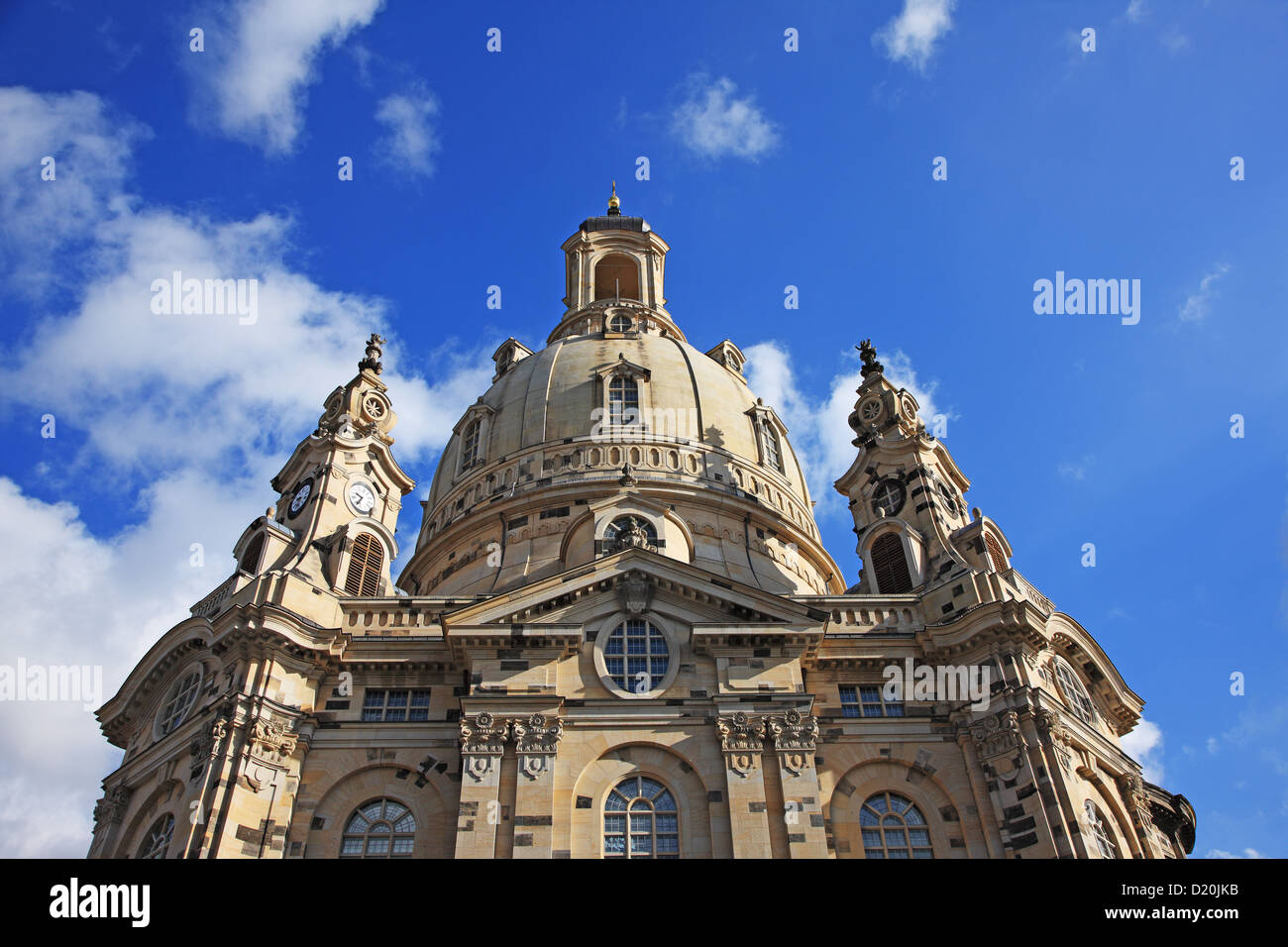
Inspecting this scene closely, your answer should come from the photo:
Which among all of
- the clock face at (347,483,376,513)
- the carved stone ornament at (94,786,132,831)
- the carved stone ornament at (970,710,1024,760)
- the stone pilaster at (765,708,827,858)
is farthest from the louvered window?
the carved stone ornament at (94,786,132,831)

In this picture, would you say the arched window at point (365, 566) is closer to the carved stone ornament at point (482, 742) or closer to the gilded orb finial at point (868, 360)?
the carved stone ornament at point (482, 742)

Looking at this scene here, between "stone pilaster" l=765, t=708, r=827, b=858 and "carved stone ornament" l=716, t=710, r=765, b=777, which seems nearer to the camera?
"stone pilaster" l=765, t=708, r=827, b=858

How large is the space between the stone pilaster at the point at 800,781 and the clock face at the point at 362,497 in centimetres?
1979

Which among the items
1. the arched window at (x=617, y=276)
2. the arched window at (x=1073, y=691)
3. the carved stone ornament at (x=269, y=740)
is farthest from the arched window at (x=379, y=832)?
the arched window at (x=617, y=276)

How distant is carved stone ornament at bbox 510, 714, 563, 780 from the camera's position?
29859 millimetres

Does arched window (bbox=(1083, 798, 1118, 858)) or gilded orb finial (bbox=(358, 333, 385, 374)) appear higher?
gilded orb finial (bbox=(358, 333, 385, 374))

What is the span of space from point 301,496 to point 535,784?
18.8m

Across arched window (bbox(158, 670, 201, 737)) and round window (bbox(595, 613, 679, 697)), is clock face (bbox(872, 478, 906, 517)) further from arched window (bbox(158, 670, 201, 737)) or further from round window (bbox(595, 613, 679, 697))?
arched window (bbox(158, 670, 201, 737))

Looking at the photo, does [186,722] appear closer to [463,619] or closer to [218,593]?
[218,593]

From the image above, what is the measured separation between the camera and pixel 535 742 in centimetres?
3028

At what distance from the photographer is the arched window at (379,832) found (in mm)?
30203

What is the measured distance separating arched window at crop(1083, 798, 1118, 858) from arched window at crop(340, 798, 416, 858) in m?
19.9

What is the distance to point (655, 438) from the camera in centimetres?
4906
